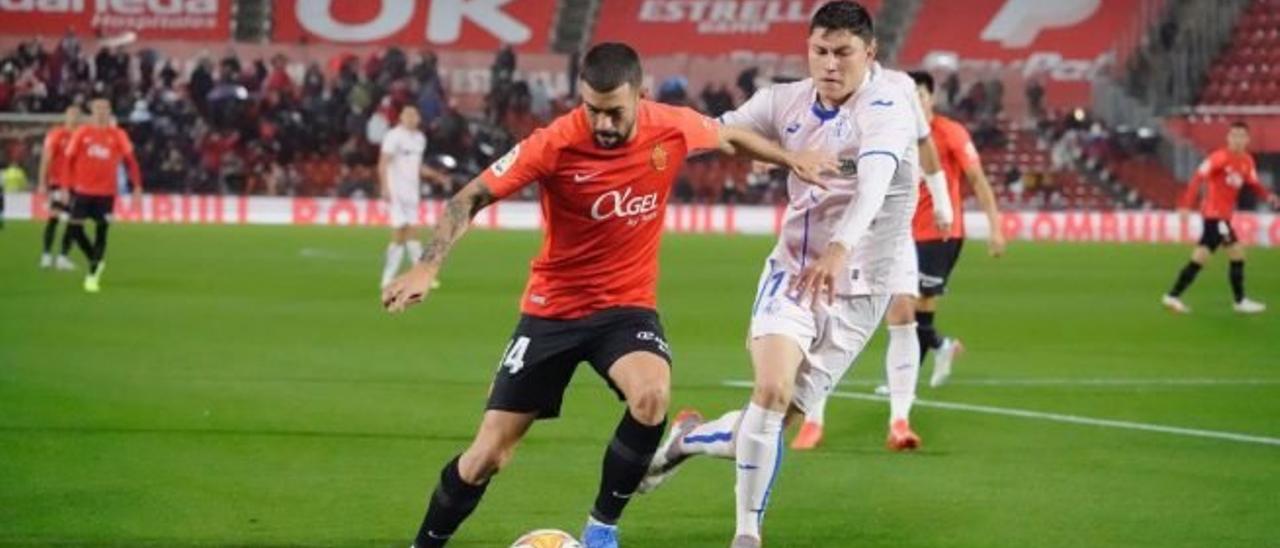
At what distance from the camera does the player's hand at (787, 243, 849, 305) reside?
8.96 metres

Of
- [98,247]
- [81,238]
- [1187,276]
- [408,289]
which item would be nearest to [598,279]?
[408,289]

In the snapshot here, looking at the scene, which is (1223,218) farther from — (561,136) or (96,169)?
(561,136)

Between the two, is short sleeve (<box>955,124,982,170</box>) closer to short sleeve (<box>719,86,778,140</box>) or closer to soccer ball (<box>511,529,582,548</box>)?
short sleeve (<box>719,86,778,140</box>)

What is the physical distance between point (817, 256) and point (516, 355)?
1.91 meters

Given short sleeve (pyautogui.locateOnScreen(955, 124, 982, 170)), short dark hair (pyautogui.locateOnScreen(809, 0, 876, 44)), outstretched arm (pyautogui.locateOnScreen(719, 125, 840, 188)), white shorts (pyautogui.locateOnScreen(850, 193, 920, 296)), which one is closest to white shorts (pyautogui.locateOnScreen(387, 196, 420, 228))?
short sleeve (pyautogui.locateOnScreen(955, 124, 982, 170))

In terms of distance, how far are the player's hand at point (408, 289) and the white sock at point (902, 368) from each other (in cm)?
542

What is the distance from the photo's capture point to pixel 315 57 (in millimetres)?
46469

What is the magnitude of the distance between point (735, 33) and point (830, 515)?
42275 millimetres

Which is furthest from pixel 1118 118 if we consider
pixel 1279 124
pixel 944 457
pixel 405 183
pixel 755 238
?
pixel 944 457

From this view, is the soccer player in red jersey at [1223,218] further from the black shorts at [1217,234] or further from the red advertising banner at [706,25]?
Result: the red advertising banner at [706,25]

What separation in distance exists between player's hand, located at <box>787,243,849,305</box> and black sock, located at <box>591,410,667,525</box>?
0.79m

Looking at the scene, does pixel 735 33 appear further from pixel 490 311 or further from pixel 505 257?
pixel 490 311

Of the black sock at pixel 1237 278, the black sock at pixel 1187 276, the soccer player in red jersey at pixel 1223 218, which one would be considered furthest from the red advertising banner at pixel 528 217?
the black sock at pixel 1187 276

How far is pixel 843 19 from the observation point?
959 cm
